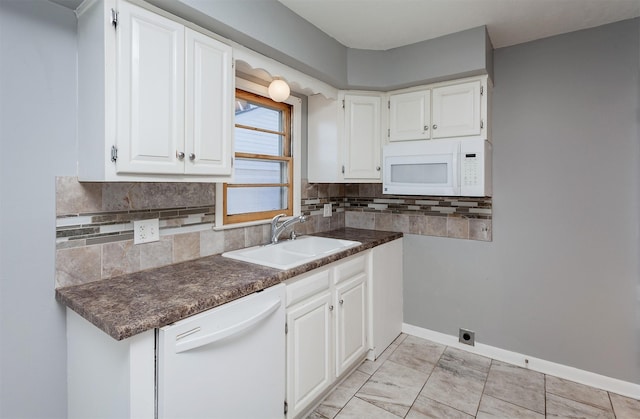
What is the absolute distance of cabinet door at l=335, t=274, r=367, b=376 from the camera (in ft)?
6.88

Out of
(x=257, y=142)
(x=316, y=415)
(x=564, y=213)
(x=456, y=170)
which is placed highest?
(x=257, y=142)

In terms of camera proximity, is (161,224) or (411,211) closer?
(161,224)

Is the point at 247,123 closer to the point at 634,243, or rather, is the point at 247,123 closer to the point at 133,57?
the point at 133,57

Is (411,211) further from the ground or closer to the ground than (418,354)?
further from the ground

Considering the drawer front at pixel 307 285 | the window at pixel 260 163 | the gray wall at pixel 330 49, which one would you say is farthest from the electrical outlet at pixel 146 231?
the gray wall at pixel 330 49

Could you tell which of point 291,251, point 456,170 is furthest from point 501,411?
point 291,251

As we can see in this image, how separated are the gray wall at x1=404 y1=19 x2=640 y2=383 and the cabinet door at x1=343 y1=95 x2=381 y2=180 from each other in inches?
34.4

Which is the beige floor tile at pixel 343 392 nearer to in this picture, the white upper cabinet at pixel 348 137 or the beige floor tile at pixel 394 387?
the beige floor tile at pixel 394 387

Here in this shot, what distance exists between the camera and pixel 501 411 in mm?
1939

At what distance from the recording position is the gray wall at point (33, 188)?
128cm

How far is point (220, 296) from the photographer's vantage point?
131cm

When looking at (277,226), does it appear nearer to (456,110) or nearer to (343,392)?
(343,392)

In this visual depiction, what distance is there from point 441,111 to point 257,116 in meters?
1.34

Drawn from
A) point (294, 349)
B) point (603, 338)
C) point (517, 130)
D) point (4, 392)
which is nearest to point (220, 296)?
point (294, 349)
